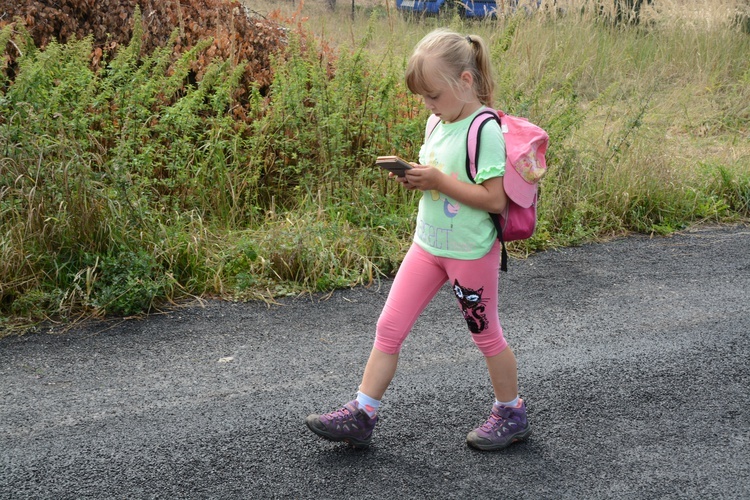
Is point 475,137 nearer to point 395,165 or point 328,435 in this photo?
point 395,165

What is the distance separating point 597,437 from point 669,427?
1.13 ft

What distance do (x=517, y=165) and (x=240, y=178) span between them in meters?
3.35

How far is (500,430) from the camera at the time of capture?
319cm

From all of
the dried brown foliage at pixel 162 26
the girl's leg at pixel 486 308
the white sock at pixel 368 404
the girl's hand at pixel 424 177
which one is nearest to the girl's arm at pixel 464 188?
the girl's hand at pixel 424 177

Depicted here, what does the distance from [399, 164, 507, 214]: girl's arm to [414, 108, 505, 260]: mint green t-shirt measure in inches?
1.4

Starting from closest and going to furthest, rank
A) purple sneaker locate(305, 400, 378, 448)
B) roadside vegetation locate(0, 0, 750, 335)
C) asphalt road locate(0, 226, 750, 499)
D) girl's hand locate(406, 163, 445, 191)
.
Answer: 1. girl's hand locate(406, 163, 445, 191)
2. asphalt road locate(0, 226, 750, 499)
3. purple sneaker locate(305, 400, 378, 448)
4. roadside vegetation locate(0, 0, 750, 335)

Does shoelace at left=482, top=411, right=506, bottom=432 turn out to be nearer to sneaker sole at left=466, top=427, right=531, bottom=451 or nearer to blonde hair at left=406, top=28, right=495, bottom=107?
sneaker sole at left=466, top=427, right=531, bottom=451

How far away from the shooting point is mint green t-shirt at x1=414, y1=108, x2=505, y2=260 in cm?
287

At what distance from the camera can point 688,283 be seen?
5.31m

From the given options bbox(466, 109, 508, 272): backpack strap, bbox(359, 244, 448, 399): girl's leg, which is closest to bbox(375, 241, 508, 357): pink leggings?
bbox(359, 244, 448, 399): girl's leg

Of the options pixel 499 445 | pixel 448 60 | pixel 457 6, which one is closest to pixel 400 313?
pixel 499 445

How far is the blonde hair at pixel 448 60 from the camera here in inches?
113

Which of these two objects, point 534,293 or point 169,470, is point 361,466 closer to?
point 169,470

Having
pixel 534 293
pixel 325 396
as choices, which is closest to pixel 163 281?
pixel 325 396
